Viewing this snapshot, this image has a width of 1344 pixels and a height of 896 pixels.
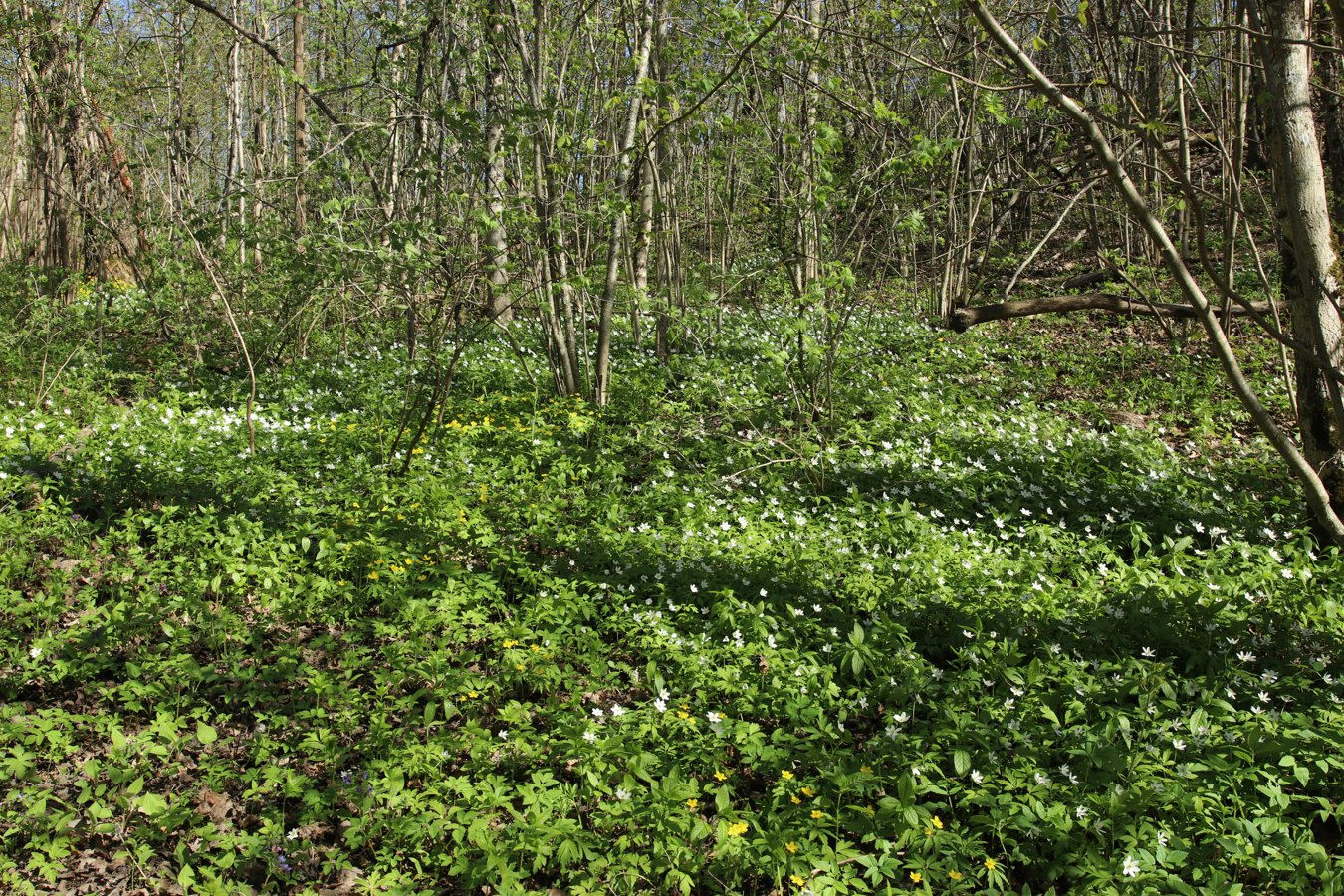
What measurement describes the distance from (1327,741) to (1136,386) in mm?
5410

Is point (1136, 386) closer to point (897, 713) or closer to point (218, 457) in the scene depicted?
point (897, 713)


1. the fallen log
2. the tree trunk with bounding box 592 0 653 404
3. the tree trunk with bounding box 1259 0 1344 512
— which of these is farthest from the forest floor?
the fallen log

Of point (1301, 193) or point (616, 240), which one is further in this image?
point (616, 240)

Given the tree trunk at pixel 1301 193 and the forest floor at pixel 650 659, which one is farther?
the tree trunk at pixel 1301 193

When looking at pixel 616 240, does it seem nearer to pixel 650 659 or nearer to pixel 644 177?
pixel 644 177

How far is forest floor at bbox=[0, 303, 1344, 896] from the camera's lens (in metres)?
2.65

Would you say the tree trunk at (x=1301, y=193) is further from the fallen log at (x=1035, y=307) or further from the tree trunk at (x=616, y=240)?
the tree trunk at (x=616, y=240)

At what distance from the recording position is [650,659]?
3.50 meters

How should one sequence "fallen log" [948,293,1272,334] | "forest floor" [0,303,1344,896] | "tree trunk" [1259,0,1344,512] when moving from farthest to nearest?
"fallen log" [948,293,1272,334] < "tree trunk" [1259,0,1344,512] < "forest floor" [0,303,1344,896]

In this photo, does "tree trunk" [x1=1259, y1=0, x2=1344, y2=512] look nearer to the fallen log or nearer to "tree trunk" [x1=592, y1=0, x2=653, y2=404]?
the fallen log

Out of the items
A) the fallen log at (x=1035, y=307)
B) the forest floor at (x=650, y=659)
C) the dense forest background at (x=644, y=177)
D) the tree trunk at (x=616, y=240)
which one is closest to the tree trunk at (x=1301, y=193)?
the dense forest background at (x=644, y=177)

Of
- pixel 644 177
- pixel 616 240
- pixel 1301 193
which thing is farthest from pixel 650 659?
pixel 644 177

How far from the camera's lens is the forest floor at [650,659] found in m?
2.65

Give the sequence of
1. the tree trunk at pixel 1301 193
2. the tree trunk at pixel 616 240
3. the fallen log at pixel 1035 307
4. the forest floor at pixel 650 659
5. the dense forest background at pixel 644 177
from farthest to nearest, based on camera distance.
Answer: the fallen log at pixel 1035 307
the tree trunk at pixel 616 240
the dense forest background at pixel 644 177
the tree trunk at pixel 1301 193
the forest floor at pixel 650 659
